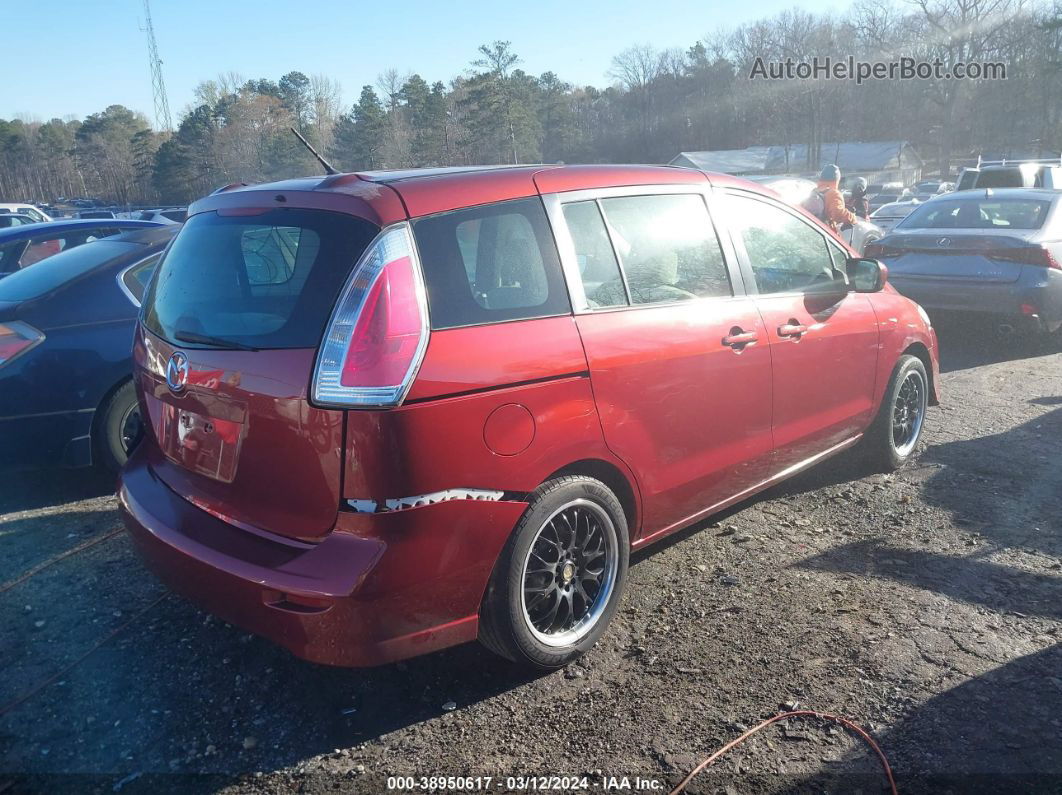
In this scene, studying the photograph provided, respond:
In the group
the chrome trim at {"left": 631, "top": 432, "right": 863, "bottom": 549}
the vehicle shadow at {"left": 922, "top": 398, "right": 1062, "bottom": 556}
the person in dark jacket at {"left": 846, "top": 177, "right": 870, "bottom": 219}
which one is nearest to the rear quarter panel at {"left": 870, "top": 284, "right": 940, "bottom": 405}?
the chrome trim at {"left": 631, "top": 432, "right": 863, "bottom": 549}

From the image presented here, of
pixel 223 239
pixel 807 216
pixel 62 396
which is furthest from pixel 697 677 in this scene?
pixel 62 396

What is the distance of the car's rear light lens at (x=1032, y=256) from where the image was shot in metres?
→ 7.77

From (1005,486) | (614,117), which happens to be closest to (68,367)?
(1005,486)

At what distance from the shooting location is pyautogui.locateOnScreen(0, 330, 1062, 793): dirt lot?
8.45 ft

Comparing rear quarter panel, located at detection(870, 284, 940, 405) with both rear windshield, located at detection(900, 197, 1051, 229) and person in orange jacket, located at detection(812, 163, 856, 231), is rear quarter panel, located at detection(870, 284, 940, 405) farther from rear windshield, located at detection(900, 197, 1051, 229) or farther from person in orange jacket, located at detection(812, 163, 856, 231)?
person in orange jacket, located at detection(812, 163, 856, 231)

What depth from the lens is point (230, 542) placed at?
2707 millimetres

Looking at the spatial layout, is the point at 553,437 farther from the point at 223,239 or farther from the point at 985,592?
the point at 985,592

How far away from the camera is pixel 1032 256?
7789 mm

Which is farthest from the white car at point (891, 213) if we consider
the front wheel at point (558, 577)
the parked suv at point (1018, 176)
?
the front wheel at point (558, 577)

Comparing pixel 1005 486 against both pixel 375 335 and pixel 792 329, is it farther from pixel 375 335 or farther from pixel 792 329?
pixel 375 335

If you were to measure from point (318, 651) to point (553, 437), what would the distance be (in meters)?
1.02

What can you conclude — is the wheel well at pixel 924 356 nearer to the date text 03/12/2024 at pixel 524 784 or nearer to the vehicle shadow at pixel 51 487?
the date text 03/12/2024 at pixel 524 784

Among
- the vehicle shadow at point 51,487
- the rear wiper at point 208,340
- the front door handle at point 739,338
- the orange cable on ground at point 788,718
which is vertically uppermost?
the rear wiper at point 208,340

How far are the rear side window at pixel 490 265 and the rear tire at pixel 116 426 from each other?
2.94 m
